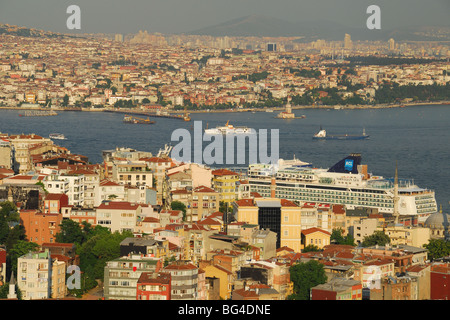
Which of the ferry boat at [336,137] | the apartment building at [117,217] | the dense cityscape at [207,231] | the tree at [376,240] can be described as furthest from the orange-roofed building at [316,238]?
the ferry boat at [336,137]

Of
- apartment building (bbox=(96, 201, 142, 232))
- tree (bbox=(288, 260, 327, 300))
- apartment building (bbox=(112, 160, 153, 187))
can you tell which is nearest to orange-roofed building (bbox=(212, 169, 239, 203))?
apartment building (bbox=(112, 160, 153, 187))

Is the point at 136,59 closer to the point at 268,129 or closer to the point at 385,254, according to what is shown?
the point at 268,129

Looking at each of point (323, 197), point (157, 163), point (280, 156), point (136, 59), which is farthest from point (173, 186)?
point (136, 59)

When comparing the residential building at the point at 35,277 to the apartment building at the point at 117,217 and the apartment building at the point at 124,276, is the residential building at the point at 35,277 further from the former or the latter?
the apartment building at the point at 117,217

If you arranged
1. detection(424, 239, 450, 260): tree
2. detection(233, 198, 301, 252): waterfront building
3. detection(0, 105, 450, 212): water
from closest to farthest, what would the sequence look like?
detection(424, 239, 450, 260): tree → detection(233, 198, 301, 252): waterfront building → detection(0, 105, 450, 212): water

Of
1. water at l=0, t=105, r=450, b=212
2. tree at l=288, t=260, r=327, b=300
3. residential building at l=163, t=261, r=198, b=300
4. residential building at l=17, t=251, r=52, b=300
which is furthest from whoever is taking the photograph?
water at l=0, t=105, r=450, b=212

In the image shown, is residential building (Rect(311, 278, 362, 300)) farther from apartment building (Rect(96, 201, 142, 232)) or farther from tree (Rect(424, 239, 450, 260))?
apartment building (Rect(96, 201, 142, 232))
